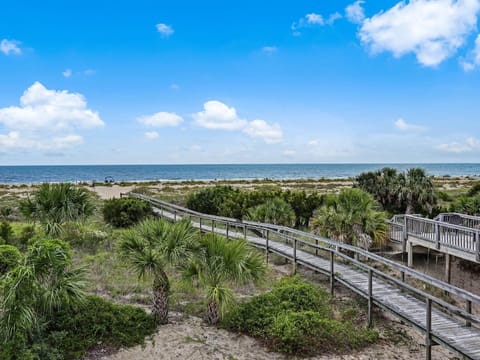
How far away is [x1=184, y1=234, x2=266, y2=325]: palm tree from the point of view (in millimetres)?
6410

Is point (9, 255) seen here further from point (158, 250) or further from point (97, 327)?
point (158, 250)

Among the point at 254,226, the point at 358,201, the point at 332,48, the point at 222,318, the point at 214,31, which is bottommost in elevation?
the point at 222,318

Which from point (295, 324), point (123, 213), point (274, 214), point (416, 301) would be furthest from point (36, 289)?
point (123, 213)

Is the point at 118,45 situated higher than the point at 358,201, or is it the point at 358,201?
the point at 118,45

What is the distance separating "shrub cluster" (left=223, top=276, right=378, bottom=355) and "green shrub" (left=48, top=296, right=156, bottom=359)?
1.60 m

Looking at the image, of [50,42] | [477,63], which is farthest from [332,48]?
[50,42]

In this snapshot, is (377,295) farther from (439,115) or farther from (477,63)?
(439,115)

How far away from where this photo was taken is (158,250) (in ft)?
20.1

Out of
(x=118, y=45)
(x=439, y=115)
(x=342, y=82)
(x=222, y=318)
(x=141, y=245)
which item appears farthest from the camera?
(x=439, y=115)

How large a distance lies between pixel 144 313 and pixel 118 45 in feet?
68.4

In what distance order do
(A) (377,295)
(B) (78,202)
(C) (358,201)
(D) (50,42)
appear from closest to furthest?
(A) (377,295)
(B) (78,202)
(C) (358,201)
(D) (50,42)

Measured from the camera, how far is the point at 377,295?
734 centimetres

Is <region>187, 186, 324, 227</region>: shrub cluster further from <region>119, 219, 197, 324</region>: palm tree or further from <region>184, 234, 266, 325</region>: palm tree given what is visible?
<region>119, 219, 197, 324</region>: palm tree

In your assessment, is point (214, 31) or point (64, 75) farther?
point (64, 75)
